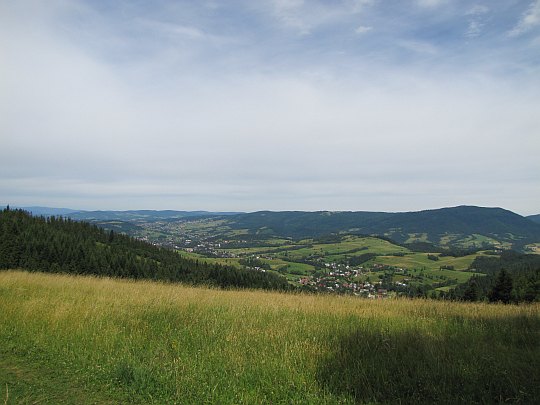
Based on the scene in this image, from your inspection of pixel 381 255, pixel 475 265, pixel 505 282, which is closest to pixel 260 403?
pixel 505 282

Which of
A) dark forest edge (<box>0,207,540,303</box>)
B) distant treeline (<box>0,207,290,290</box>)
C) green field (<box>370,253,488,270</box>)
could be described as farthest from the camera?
green field (<box>370,253,488,270</box>)

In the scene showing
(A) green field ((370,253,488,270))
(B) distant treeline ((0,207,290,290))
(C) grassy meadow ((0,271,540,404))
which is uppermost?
(C) grassy meadow ((0,271,540,404))

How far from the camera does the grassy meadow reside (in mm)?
5047

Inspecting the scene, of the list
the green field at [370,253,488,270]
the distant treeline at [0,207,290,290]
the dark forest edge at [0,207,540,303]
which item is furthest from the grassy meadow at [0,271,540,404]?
the green field at [370,253,488,270]

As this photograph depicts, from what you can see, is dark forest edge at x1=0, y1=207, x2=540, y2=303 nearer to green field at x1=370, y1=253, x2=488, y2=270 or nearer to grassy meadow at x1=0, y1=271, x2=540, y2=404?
grassy meadow at x1=0, y1=271, x2=540, y2=404

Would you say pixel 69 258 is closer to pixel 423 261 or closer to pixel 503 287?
pixel 503 287

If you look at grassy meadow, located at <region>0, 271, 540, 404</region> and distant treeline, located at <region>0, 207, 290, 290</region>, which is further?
distant treeline, located at <region>0, 207, 290, 290</region>

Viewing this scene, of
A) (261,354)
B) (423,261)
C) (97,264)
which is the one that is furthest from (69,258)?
(423,261)

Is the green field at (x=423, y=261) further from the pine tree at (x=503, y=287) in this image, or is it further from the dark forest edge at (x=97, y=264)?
the pine tree at (x=503, y=287)

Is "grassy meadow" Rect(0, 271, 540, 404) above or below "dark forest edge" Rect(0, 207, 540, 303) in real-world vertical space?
above

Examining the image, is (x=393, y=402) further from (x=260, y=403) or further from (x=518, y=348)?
(x=518, y=348)

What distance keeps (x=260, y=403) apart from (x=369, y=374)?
1.93 metres

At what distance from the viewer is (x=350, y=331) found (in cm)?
764

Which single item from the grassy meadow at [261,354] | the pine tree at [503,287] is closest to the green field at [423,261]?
the pine tree at [503,287]
